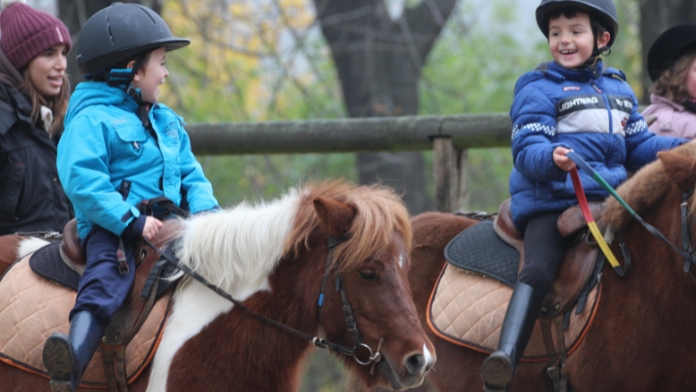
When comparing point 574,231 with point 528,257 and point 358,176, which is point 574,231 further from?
point 358,176

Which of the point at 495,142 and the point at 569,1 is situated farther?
the point at 495,142

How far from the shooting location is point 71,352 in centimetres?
284

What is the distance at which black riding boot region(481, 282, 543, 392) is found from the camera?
3.35 m

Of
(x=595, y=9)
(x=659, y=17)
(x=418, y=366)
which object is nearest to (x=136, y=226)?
(x=418, y=366)

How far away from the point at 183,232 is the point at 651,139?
7.46ft

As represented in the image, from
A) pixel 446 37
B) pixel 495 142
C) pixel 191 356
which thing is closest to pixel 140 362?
pixel 191 356

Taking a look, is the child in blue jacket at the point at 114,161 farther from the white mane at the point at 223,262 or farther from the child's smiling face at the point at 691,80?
A: the child's smiling face at the point at 691,80

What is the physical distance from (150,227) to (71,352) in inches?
22.7

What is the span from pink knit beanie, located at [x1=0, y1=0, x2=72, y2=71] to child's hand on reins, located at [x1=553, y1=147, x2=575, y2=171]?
2.65 metres

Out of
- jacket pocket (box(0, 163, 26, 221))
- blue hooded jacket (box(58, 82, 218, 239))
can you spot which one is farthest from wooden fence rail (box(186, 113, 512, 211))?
blue hooded jacket (box(58, 82, 218, 239))

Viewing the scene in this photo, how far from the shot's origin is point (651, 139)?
12.8 ft

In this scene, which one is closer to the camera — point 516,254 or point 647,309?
point 647,309

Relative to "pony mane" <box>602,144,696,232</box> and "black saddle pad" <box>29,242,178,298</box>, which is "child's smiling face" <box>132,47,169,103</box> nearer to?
"black saddle pad" <box>29,242,178,298</box>

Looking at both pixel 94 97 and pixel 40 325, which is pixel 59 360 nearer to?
pixel 40 325
